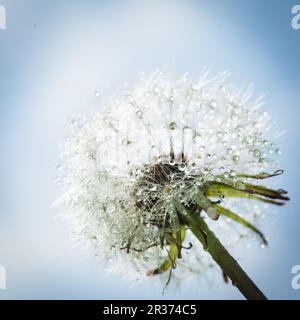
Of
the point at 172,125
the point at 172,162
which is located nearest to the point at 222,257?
the point at 172,162

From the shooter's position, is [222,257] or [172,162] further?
[172,162]

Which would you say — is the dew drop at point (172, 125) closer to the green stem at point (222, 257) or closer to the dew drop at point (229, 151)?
the dew drop at point (229, 151)

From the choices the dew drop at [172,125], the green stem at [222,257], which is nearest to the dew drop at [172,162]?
the dew drop at [172,125]

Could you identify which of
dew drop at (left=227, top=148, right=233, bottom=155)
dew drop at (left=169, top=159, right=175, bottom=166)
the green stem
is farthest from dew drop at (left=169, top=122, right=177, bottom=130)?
the green stem

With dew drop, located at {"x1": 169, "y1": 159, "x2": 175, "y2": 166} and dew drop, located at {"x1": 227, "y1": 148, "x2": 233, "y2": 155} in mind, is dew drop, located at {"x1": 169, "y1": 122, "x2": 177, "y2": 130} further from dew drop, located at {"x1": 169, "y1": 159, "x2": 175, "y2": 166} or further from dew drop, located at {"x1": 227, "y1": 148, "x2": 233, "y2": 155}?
dew drop, located at {"x1": 227, "y1": 148, "x2": 233, "y2": 155}

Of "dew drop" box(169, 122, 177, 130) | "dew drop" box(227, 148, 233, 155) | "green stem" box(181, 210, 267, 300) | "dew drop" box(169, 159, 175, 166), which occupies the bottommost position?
"green stem" box(181, 210, 267, 300)

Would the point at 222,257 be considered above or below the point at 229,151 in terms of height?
below

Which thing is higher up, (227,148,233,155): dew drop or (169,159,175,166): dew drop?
(227,148,233,155): dew drop

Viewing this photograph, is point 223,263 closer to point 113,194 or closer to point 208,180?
point 208,180

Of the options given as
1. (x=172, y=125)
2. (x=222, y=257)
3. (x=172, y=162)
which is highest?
(x=172, y=125)

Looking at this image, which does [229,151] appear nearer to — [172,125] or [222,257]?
[172,125]
